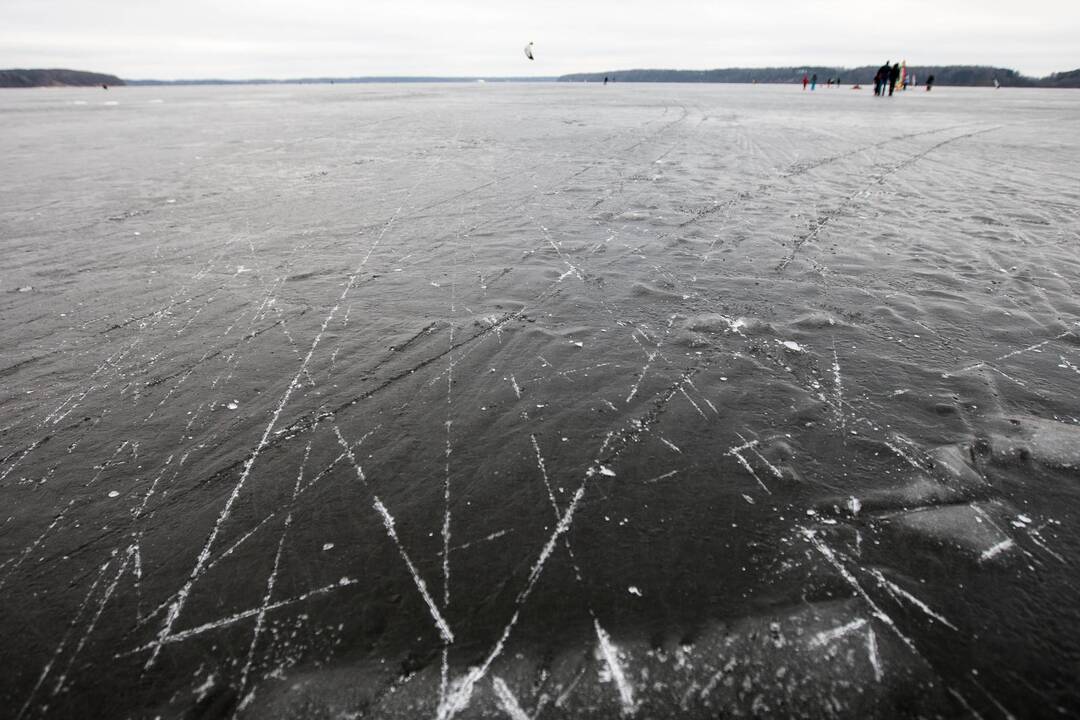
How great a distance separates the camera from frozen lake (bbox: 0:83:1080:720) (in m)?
1.95

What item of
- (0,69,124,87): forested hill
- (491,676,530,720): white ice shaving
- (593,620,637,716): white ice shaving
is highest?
(0,69,124,87): forested hill

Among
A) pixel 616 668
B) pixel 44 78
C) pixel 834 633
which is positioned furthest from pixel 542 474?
pixel 44 78

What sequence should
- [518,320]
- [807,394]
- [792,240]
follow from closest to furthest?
[807,394] < [518,320] < [792,240]

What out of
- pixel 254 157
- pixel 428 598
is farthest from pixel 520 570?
pixel 254 157

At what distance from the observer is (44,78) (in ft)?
443

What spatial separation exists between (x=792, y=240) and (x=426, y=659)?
6.46m

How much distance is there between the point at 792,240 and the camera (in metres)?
6.60

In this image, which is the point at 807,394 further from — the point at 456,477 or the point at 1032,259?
the point at 1032,259

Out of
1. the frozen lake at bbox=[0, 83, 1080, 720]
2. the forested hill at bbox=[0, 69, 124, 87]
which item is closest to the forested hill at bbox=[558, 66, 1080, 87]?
the frozen lake at bbox=[0, 83, 1080, 720]

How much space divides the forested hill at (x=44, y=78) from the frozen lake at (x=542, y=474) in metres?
171

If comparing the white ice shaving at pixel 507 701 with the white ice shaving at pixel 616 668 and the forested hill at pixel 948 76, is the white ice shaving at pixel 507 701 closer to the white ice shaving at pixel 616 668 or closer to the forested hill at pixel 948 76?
the white ice shaving at pixel 616 668

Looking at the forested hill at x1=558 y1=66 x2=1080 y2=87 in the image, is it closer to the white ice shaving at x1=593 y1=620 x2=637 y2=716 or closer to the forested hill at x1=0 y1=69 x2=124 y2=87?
the white ice shaving at x1=593 y1=620 x2=637 y2=716

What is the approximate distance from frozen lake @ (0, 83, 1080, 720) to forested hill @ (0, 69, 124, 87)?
563 ft

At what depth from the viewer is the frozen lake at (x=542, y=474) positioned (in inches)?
76.8
